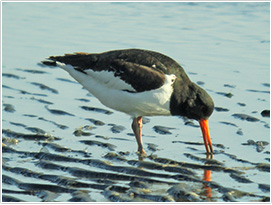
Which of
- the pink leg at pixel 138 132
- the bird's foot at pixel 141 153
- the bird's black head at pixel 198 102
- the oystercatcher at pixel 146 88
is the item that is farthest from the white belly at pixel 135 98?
the bird's foot at pixel 141 153

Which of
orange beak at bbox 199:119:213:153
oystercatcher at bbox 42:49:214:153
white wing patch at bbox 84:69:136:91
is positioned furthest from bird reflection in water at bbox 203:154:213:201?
white wing patch at bbox 84:69:136:91

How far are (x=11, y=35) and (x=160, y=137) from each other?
23.9ft

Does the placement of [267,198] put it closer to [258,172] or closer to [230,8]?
[258,172]

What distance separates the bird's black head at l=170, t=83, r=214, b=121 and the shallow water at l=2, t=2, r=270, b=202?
1.32ft

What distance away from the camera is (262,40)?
1357cm

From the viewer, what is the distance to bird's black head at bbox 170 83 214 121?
7488mm

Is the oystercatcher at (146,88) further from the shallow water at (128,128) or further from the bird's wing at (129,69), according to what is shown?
the shallow water at (128,128)

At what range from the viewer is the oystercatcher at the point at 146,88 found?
24.2ft

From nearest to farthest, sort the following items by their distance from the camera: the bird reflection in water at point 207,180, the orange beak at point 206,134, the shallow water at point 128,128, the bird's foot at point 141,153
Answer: the bird reflection in water at point 207,180, the shallow water at point 128,128, the bird's foot at point 141,153, the orange beak at point 206,134

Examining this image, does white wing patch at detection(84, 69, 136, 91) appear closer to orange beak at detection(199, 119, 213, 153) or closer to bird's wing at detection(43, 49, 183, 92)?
bird's wing at detection(43, 49, 183, 92)

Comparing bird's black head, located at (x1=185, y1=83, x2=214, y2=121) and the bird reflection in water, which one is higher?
bird's black head, located at (x1=185, y1=83, x2=214, y2=121)

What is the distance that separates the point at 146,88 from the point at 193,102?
639mm

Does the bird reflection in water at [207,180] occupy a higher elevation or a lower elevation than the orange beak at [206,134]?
lower

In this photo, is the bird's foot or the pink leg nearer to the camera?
the bird's foot
